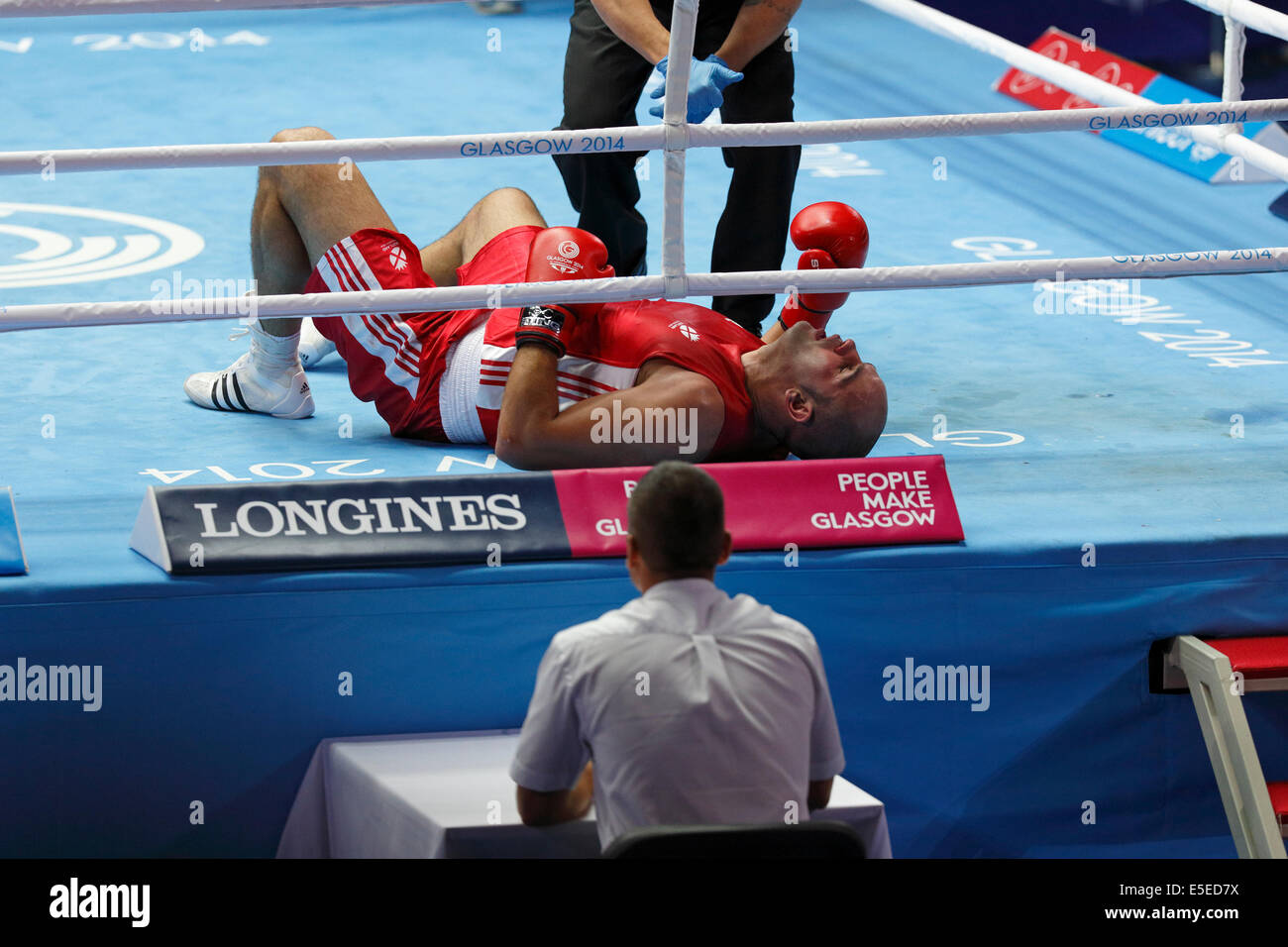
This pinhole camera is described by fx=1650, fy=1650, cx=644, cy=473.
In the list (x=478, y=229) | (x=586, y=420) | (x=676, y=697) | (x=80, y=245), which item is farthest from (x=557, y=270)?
(x=80, y=245)

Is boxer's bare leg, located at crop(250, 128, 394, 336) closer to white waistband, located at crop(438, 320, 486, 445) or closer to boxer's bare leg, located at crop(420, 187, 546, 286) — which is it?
boxer's bare leg, located at crop(420, 187, 546, 286)

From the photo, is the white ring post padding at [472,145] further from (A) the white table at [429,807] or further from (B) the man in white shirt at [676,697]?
(A) the white table at [429,807]

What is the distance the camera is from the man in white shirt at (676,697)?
1939mm

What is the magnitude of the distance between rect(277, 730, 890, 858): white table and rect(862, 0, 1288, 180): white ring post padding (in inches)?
70.4

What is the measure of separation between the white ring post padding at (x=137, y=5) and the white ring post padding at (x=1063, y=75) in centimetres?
174

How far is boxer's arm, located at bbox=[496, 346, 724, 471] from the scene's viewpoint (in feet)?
8.92

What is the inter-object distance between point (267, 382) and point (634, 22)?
980 mm

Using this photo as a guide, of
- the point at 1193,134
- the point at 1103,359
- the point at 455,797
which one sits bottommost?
the point at 455,797

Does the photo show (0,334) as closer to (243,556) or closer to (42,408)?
(42,408)

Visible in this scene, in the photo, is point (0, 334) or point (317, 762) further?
point (0, 334)

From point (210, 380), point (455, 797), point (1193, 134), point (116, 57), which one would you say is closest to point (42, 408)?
point (210, 380)

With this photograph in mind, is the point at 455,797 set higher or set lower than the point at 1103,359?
lower

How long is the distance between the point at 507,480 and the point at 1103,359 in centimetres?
163
